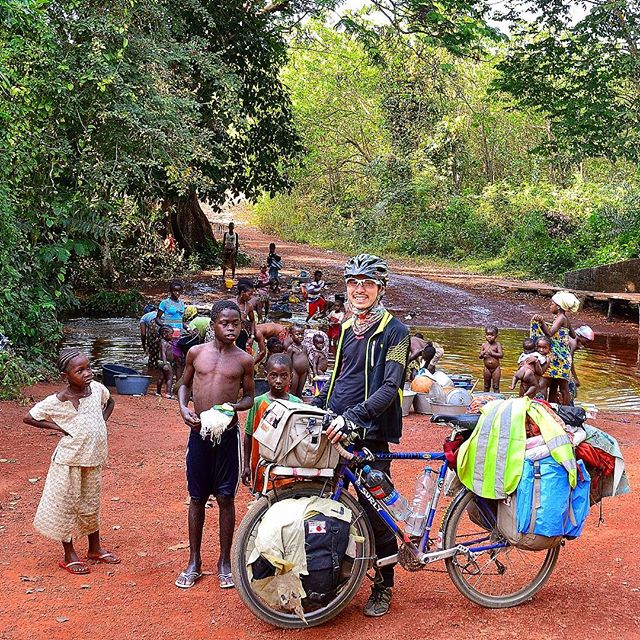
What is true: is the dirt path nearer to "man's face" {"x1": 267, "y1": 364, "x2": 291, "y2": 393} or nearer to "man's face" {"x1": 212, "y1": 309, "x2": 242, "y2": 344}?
"man's face" {"x1": 267, "y1": 364, "x2": 291, "y2": 393}

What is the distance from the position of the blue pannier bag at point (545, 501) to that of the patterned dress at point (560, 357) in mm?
6372

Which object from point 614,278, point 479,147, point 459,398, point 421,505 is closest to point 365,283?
point 421,505

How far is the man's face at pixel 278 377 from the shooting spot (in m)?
5.22

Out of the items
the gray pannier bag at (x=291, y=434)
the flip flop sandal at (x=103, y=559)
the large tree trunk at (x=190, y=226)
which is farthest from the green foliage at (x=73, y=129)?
the large tree trunk at (x=190, y=226)

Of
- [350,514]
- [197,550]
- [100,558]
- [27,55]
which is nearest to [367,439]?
[350,514]

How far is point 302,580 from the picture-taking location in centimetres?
399

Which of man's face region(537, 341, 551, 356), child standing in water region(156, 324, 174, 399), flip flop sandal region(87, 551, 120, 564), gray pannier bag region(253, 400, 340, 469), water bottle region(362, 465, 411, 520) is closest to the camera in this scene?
gray pannier bag region(253, 400, 340, 469)

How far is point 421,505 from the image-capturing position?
438 centimetres

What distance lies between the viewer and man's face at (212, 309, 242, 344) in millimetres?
4758

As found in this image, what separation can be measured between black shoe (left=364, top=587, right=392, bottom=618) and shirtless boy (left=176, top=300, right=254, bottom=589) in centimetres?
83

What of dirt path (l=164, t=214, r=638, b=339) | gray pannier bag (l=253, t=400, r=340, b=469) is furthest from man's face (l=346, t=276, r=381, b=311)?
dirt path (l=164, t=214, r=638, b=339)

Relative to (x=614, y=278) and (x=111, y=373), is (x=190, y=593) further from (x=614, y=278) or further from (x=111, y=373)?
(x=614, y=278)

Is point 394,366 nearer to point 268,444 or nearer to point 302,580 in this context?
point 268,444

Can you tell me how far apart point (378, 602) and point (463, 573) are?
482 mm
